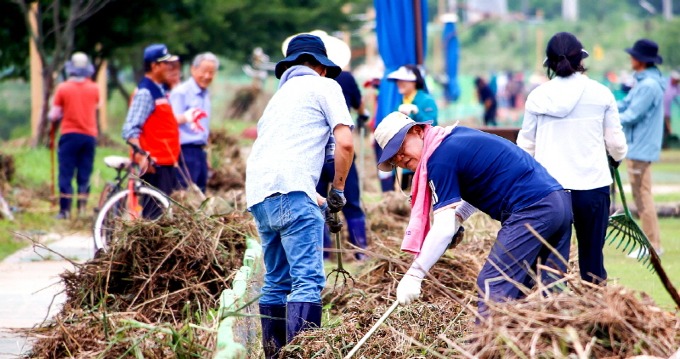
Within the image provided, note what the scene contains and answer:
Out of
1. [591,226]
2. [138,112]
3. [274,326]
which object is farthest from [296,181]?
[138,112]

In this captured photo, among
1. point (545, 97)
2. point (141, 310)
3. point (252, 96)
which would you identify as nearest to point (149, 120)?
point (141, 310)

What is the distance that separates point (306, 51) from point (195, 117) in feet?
15.4

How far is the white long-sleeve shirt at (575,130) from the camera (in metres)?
7.36

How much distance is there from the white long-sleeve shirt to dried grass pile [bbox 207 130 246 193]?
651 cm

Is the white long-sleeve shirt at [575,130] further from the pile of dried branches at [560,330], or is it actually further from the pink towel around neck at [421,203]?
the pink towel around neck at [421,203]

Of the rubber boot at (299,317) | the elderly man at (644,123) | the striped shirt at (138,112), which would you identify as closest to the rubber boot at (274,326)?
the rubber boot at (299,317)

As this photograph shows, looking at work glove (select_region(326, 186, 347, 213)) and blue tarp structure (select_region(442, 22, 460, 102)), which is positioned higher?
work glove (select_region(326, 186, 347, 213))

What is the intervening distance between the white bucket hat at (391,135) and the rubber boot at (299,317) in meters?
0.97

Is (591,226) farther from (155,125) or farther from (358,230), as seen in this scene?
(155,125)

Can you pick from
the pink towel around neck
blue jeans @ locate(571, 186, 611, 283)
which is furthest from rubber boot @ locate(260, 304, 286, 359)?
blue jeans @ locate(571, 186, 611, 283)

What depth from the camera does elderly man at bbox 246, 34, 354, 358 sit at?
20.7 ft

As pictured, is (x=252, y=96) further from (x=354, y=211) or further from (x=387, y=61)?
(x=354, y=211)

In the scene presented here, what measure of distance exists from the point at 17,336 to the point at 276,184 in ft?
7.00

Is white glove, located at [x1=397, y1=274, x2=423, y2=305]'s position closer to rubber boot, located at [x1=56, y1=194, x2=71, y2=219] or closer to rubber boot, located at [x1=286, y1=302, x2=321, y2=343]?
rubber boot, located at [x1=286, y1=302, x2=321, y2=343]
